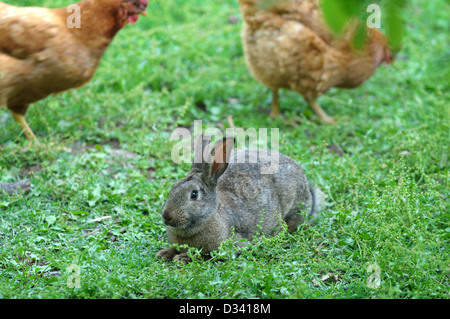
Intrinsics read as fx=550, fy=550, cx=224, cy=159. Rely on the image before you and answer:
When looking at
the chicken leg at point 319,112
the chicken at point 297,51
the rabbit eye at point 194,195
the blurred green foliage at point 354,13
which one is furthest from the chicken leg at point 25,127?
the blurred green foliage at point 354,13

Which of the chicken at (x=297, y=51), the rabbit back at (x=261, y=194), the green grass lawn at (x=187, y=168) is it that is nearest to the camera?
Result: the green grass lawn at (x=187, y=168)

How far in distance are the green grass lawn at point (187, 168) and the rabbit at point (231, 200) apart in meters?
0.17

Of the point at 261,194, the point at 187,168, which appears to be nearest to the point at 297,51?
the point at 187,168

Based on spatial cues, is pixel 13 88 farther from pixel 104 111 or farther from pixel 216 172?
pixel 216 172

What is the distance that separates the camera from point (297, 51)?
20.5 ft

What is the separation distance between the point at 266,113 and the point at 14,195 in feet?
11.4

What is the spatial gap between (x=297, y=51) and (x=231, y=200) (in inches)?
107

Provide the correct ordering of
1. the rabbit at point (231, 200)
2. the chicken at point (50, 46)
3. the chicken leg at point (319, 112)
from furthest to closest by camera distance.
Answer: the chicken leg at point (319, 112) < the chicken at point (50, 46) < the rabbit at point (231, 200)

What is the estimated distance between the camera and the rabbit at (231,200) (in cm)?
374

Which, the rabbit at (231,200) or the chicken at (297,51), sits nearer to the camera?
the rabbit at (231,200)

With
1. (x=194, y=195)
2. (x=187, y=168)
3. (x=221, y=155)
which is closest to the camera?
(x=194, y=195)

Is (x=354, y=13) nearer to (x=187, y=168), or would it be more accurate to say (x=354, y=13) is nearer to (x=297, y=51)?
(x=187, y=168)

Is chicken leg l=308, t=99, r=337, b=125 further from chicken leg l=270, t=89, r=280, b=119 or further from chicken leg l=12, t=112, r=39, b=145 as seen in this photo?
chicken leg l=12, t=112, r=39, b=145

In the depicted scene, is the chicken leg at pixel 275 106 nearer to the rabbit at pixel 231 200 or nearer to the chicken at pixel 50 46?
the chicken at pixel 50 46
